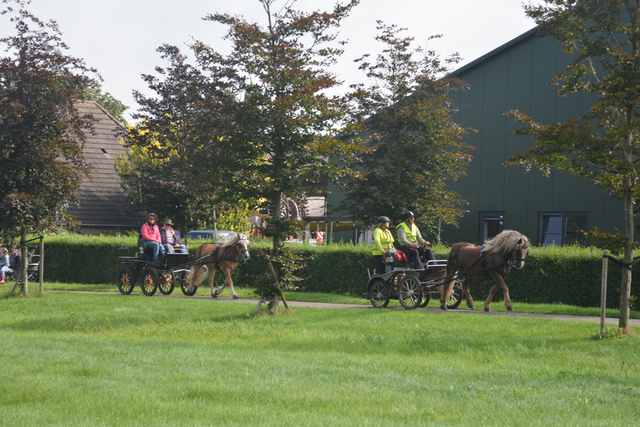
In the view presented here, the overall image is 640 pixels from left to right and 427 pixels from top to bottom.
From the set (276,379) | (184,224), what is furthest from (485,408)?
(184,224)

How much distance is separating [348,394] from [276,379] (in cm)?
103

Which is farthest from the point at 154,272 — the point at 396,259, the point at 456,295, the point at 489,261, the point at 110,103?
the point at 110,103

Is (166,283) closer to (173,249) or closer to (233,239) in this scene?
(173,249)

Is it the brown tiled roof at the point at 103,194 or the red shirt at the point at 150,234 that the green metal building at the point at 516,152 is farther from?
the brown tiled roof at the point at 103,194

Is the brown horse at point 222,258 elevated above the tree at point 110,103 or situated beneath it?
situated beneath

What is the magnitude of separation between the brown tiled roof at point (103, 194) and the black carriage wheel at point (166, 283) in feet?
52.0

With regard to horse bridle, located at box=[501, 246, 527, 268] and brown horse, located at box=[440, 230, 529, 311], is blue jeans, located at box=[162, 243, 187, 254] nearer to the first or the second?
brown horse, located at box=[440, 230, 529, 311]

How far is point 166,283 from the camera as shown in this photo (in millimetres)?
19188

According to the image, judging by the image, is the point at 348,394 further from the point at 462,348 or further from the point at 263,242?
Result: the point at 263,242

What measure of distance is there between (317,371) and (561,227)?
17.4 m

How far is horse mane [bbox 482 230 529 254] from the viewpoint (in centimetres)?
1395

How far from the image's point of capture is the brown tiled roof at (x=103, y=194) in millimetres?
36031

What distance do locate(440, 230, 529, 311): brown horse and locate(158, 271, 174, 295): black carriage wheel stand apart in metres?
8.22

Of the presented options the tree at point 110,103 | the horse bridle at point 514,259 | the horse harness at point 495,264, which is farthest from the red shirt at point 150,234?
the tree at point 110,103
